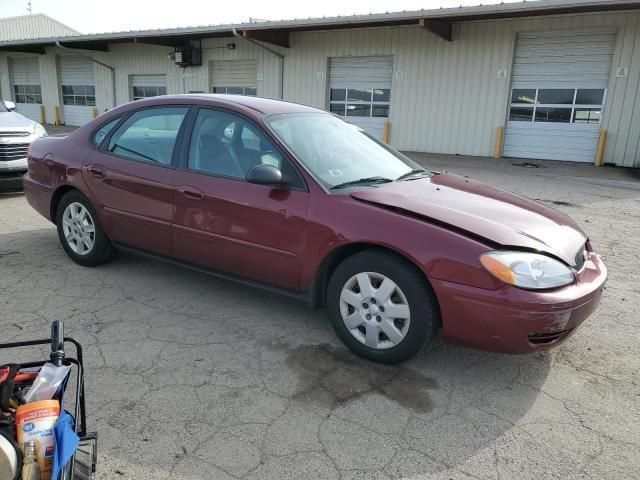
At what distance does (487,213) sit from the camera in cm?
315

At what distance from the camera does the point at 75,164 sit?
14.7 ft

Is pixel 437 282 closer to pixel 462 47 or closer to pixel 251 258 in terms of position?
pixel 251 258

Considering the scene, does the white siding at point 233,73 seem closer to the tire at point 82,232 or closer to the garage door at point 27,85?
the garage door at point 27,85

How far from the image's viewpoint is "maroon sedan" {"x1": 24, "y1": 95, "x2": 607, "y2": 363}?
2.77 metres

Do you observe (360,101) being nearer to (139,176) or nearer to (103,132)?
(103,132)

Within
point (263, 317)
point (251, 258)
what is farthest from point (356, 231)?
point (263, 317)

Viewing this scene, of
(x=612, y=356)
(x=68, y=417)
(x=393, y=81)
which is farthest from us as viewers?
(x=393, y=81)

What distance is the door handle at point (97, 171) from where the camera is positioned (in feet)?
14.0

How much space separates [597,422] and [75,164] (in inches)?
170

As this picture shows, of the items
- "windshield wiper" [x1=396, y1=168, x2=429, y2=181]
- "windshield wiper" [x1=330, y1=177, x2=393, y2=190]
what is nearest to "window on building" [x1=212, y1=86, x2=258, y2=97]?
"windshield wiper" [x1=396, y1=168, x2=429, y2=181]

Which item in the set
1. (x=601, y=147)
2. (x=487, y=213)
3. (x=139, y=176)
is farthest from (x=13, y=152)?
(x=601, y=147)

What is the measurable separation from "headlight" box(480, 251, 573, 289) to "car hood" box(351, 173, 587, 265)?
0.24 ft

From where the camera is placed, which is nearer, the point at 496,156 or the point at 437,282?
the point at 437,282

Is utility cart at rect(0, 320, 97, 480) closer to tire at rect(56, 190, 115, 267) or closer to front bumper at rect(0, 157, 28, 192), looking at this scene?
tire at rect(56, 190, 115, 267)
